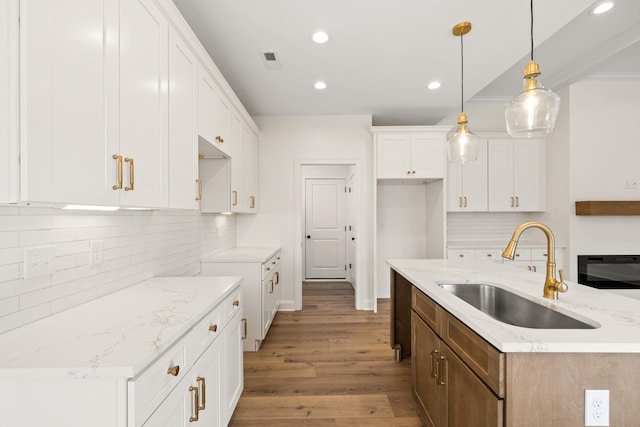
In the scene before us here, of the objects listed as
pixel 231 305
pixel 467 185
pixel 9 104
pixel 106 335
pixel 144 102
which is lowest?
pixel 231 305

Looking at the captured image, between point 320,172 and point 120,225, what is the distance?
4699 millimetres

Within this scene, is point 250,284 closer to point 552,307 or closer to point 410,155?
point 552,307

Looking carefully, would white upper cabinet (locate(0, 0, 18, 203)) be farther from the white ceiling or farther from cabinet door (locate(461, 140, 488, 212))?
cabinet door (locate(461, 140, 488, 212))

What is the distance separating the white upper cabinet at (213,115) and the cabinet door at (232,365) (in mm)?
1354

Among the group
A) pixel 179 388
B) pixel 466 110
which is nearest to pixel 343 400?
pixel 179 388

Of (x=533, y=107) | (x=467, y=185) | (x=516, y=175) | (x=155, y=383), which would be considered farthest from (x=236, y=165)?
(x=516, y=175)

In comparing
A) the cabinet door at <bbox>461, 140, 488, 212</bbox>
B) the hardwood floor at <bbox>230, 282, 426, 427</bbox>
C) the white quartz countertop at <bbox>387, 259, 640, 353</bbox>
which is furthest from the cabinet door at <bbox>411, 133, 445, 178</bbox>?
the white quartz countertop at <bbox>387, 259, 640, 353</bbox>

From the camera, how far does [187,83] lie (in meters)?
1.94

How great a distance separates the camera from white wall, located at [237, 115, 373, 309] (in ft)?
13.9

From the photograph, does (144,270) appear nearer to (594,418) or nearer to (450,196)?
(594,418)

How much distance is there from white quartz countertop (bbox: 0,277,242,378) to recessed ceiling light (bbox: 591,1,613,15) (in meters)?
3.52

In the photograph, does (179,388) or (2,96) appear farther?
(179,388)

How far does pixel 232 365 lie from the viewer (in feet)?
6.24

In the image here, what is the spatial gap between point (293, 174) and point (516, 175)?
123 inches
